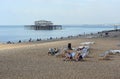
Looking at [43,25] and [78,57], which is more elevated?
[78,57]

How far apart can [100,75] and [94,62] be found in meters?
4.35

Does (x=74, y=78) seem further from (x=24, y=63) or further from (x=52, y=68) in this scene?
(x=24, y=63)

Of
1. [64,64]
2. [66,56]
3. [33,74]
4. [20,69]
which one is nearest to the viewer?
[33,74]

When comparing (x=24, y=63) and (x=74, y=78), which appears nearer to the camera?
(x=74, y=78)

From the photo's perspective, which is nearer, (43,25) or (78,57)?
(78,57)

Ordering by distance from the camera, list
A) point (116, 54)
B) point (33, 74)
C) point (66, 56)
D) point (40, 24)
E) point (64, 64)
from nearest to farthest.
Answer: point (33, 74)
point (64, 64)
point (66, 56)
point (116, 54)
point (40, 24)

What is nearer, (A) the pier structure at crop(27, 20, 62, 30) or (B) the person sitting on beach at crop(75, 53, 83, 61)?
(B) the person sitting on beach at crop(75, 53, 83, 61)

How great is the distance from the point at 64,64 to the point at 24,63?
2.05 meters

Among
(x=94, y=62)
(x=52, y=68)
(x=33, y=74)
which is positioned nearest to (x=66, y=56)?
(x=94, y=62)

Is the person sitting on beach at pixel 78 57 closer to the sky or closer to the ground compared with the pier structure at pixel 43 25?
closer to the sky

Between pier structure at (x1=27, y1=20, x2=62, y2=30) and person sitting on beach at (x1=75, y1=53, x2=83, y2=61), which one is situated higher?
person sitting on beach at (x1=75, y1=53, x2=83, y2=61)

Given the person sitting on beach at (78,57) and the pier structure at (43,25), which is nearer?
the person sitting on beach at (78,57)

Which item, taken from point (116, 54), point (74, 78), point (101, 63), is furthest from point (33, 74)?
point (116, 54)

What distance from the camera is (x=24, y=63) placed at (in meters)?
17.9
